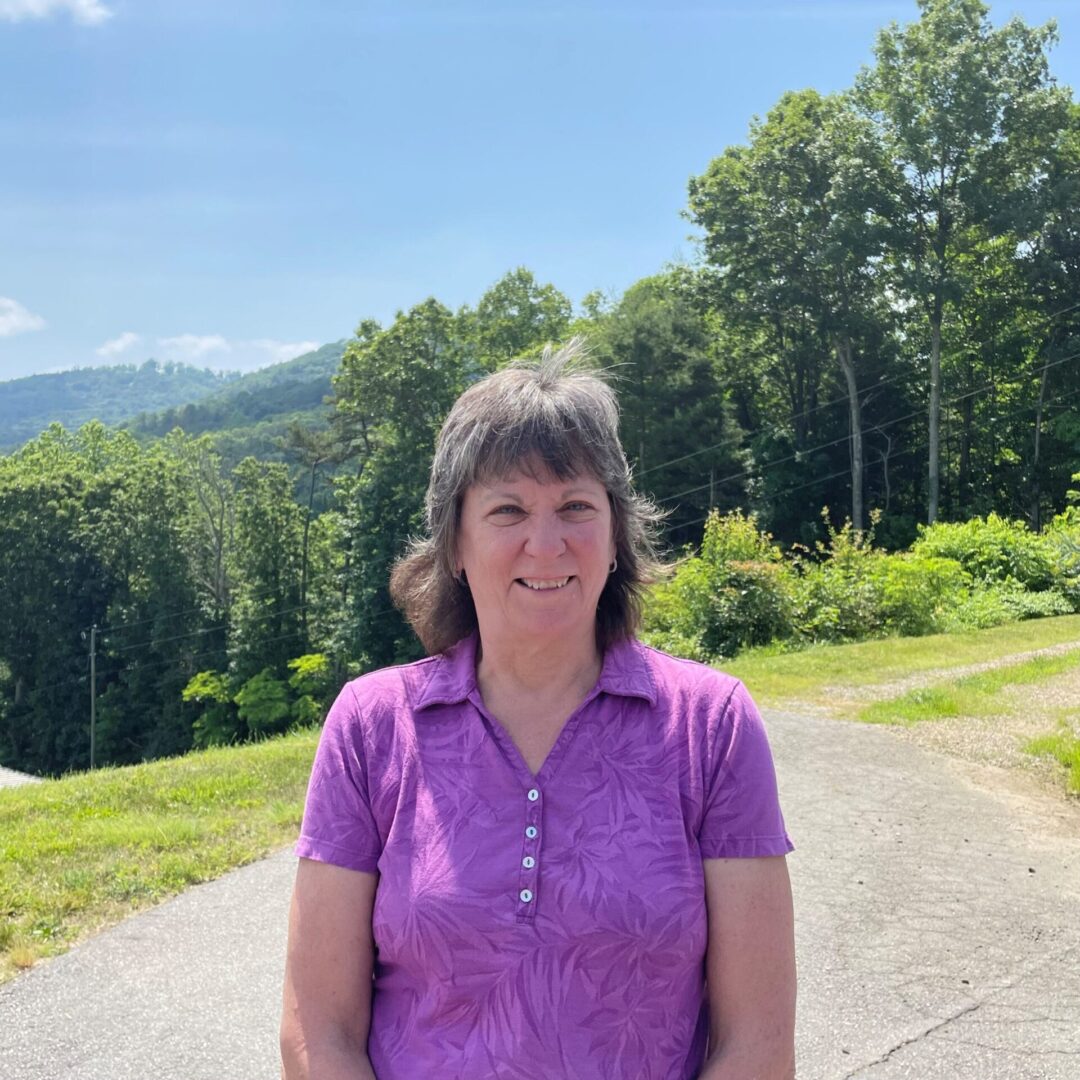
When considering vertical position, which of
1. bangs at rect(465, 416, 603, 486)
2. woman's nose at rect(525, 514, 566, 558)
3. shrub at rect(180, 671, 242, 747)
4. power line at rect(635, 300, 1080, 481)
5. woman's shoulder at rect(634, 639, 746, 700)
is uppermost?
power line at rect(635, 300, 1080, 481)

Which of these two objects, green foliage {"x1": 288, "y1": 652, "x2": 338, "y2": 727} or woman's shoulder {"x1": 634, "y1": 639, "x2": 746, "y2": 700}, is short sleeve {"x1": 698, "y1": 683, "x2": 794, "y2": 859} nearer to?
woman's shoulder {"x1": 634, "y1": 639, "x2": 746, "y2": 700}

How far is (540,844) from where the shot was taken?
5.67 feet

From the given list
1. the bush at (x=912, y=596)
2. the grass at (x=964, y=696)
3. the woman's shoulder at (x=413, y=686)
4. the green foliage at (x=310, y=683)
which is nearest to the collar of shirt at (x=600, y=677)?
the woman's shoulder at (x=413, y=686)

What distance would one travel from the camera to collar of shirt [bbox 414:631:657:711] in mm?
1895

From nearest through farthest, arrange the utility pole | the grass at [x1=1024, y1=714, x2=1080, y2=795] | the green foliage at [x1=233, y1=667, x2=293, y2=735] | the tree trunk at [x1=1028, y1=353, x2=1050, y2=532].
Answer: the grass at [x1=1024, y1=714, x2=1080, y2=795]
the tree trunk at [x1=1028, y1=353, x2=1050, y2=532]
the green foliage at [x1=233, y1=667, x2=293, y2=735]
the utility pole

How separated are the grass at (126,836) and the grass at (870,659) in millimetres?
4729

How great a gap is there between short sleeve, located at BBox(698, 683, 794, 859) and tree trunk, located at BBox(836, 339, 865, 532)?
3273cm

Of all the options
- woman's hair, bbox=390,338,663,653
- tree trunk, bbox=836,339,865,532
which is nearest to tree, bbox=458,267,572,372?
tree trunk, bbox=836,339,865,532

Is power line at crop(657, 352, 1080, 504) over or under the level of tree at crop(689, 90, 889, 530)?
under

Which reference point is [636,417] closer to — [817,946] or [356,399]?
[356,399]

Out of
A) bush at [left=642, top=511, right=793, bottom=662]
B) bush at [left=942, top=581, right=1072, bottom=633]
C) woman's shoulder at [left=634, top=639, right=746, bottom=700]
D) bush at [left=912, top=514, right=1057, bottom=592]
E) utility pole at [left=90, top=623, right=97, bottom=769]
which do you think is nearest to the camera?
woman's shoulder at [left=634, top=639, right=746, bottom=700]

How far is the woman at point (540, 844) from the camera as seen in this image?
5.52 feet

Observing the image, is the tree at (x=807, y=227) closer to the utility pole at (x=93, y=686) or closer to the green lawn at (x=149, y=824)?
the green lawn at (x=149, y=824)

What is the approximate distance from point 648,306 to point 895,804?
31.0 meters
